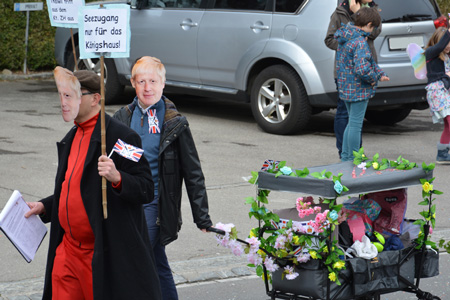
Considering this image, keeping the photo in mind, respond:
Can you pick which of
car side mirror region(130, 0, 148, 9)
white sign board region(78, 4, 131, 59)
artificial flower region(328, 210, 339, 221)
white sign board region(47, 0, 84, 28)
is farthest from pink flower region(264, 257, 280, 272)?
car side mirror region(130, 0, 148, 9)

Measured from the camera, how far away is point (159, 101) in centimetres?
488

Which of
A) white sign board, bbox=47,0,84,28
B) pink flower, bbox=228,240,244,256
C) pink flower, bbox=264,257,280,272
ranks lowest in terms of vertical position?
pink flower, bbox=264,257,280,272

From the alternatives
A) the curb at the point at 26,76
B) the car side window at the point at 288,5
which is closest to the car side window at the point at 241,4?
the car side window at the point at 288,5

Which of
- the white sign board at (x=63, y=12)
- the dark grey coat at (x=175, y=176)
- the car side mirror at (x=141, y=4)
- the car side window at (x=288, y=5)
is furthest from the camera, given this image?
the car side mirror at (x=141, y=4)

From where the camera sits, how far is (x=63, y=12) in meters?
6.48

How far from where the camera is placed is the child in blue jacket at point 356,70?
861 centimetres

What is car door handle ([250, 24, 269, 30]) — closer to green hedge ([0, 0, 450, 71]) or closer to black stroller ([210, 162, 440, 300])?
black stroller ([210, 162, 440, 300])

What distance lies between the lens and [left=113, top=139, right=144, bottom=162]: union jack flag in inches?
151

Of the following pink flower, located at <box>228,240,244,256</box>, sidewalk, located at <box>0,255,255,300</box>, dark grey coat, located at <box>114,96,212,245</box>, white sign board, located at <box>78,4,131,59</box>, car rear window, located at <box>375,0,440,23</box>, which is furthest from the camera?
car rear window, located at <box>375,0,440,23</box>

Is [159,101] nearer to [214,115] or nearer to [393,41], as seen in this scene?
[393,41]

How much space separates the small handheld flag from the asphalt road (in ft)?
7.51

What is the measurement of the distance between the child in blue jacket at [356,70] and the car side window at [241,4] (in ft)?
7.82

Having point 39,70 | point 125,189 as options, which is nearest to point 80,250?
point 125,189

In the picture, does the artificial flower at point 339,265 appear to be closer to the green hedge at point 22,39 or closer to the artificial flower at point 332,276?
the artificial flower at point 332,276
